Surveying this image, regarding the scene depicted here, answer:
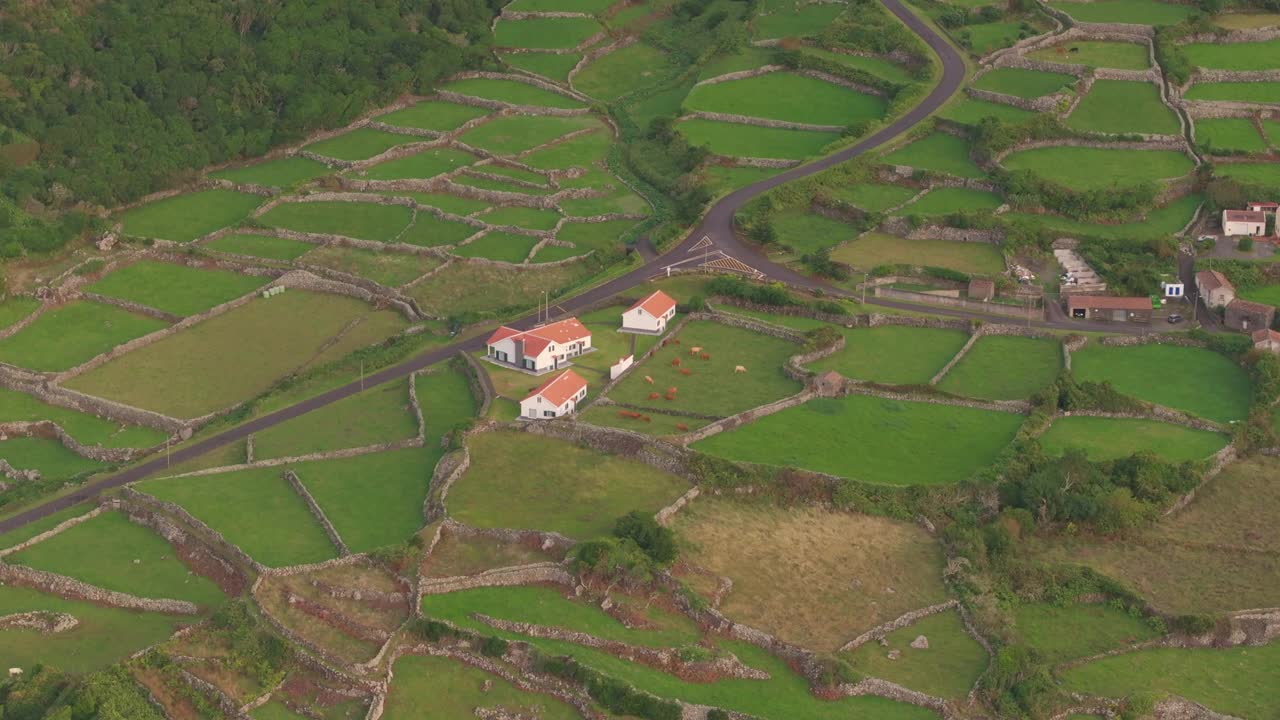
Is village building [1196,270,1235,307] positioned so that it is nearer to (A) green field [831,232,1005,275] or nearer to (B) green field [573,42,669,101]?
(A) green field [831,232,1005,275]

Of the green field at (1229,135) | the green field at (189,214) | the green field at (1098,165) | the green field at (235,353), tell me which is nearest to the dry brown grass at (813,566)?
the green field at (235,353)

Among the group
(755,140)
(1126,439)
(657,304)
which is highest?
(657,304)

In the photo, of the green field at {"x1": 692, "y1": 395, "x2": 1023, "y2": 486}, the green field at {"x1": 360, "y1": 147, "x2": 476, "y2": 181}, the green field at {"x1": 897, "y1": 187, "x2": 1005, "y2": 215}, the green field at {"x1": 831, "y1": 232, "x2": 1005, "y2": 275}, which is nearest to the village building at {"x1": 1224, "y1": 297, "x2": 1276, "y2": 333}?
the green field at {"x1": 831, "y1": 232, "x2": 1005, "y2": 275}

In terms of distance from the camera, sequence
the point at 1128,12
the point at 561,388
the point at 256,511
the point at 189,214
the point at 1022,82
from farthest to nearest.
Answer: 1. the point at 1128,12
2. the point at 1022,82
3. the point at 189,214
4. the point at 561,388
5. the point at 256,511

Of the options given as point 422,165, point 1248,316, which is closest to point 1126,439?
point 1248,316

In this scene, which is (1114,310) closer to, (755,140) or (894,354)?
(894,354)

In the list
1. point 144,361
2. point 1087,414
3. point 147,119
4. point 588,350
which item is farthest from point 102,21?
point 1087,414

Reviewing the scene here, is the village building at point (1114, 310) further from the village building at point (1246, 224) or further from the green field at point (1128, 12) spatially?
the green field at point (1128, 12)

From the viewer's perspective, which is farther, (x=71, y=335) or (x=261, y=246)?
(x=261, y=246)
